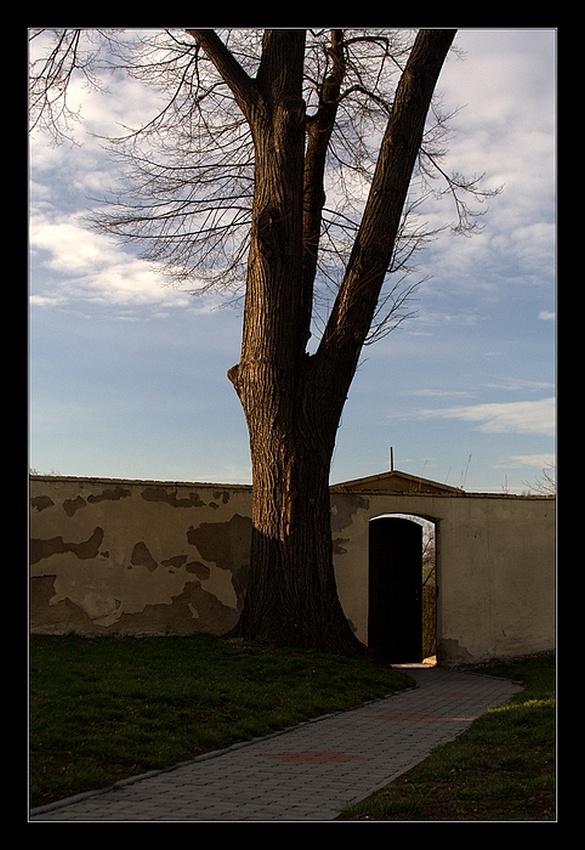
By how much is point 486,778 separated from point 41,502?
8.22 meters

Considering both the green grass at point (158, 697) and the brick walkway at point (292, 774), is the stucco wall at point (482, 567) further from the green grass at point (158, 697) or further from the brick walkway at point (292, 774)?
the brick walkway at point (292, 774)

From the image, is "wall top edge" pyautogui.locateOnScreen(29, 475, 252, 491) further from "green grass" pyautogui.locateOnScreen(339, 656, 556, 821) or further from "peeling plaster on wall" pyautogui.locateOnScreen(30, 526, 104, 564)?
"green grass" pyautogui.locateOnScreen(339, 656, 556, 821)

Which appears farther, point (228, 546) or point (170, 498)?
point (228, 546)

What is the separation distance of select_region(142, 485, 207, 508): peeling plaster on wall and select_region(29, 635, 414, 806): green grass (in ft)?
6.29

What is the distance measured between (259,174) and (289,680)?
6.08 m

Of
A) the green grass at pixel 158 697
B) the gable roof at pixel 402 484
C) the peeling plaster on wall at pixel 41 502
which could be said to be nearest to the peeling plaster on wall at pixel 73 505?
the peeling plaster on wall at pixel 41 502

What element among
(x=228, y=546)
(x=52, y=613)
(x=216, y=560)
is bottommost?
(x=52, y=613)

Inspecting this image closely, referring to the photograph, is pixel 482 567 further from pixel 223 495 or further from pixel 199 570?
pixel 199 570

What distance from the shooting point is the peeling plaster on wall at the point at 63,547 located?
40.7 ft

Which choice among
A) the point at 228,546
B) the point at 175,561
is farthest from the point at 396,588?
the point at 175,561

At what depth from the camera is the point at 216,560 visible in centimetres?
1332
